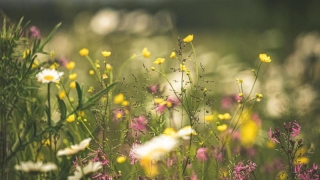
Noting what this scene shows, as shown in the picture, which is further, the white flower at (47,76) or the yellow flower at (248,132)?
the yellow flower at (248,132)

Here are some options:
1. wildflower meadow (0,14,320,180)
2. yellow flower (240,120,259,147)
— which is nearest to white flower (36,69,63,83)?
wildflower meadow (0,14,320,180)

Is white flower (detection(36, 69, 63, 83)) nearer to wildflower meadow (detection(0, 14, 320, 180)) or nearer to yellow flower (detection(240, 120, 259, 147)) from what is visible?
wildflower meadow (detection(0, 14, 320, 180))

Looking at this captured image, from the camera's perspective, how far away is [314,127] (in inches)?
88.4

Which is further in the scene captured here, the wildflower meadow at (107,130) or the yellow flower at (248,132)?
the yellow flower at (248,132)

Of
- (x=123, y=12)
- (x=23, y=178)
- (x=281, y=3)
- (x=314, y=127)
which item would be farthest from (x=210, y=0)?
(x=23, y=178)

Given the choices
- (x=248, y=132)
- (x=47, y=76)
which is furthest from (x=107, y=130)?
(x=248, y=132)

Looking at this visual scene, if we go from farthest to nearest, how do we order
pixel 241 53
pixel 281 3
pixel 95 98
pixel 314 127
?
pixel 241 53
pixel 281 3
pixel 314 127
pixel 95 98

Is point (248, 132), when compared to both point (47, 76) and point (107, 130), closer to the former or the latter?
point (107, 130)

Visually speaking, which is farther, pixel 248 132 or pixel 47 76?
pixel 248 132

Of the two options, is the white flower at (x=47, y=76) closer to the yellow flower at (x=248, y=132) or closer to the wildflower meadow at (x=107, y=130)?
the wildflower meadow at (x=107, y=130)

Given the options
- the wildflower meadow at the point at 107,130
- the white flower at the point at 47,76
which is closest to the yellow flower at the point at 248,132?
the wildflower meadow at the point at 107,130

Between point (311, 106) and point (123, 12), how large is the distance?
224 cm

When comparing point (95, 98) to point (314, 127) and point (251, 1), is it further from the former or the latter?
point (251, 1)

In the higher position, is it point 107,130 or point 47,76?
point 47,76
